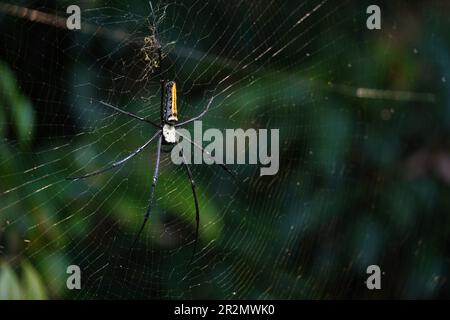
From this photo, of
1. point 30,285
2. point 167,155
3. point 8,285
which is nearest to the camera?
point 8,285

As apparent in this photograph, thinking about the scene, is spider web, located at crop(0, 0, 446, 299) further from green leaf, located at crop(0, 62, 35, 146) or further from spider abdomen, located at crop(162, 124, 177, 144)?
spider abdomen, located at crop(162, 124, 177, 144)

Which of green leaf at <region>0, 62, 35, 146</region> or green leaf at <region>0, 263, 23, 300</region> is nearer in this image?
green leaf at <region>0, 263, 23, 300</region>

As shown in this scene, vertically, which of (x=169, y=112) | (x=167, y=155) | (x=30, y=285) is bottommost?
(x=30, y=285)

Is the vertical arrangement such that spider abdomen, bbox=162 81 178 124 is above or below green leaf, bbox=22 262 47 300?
above

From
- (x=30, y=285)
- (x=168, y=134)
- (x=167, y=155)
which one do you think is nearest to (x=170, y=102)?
(x=168, y=134)

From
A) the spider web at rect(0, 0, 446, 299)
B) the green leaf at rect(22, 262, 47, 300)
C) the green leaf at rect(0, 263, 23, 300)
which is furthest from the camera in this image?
the spider web at rect(0, 0, 446, 299)

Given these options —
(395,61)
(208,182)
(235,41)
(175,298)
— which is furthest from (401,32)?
(175,298)

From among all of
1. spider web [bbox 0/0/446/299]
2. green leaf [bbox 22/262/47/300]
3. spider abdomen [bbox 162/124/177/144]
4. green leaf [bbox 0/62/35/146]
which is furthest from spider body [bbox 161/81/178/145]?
green leaf [bbox 22/262/47/300]

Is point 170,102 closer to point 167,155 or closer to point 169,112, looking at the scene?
point 169,112
